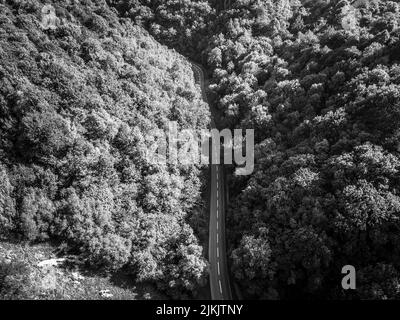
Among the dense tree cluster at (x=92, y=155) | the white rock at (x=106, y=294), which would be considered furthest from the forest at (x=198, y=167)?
the white rock at (x=106, y=294)

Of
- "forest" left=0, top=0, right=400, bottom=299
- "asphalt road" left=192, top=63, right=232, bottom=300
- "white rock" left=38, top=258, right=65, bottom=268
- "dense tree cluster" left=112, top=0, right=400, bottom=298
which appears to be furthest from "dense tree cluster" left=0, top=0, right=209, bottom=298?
"dense tree cluster" left=112, top=0, right=400, bottom=298

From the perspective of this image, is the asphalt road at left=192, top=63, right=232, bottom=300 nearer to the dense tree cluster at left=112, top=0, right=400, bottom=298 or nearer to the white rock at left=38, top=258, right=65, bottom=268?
the dense tree cluster at left=112, top=0, right=400, bottom=298

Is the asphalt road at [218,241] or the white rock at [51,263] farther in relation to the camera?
the asphalt road at [218,241]

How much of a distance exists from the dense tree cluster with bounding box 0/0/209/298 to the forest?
11.9 inches

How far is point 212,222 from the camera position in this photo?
265 ft

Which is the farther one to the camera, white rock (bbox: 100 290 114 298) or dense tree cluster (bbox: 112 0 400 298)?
white rock (bbox: 100 290 114 298)

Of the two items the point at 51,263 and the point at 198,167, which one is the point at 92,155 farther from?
the point at 198,167

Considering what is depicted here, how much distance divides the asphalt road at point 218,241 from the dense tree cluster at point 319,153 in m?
3.22

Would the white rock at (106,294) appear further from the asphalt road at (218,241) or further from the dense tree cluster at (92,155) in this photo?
the asphalt road at (218,241)

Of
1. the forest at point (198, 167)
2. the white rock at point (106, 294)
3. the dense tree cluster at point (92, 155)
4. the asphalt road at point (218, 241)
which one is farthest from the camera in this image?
the dense tree cluster at point (92, 155)

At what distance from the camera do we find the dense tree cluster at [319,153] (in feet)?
204

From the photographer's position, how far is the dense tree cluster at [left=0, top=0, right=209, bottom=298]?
69.9 metres

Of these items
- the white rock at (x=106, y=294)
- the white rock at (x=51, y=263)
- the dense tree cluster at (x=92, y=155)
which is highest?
the dense tree cluster at (x=92, y=155)

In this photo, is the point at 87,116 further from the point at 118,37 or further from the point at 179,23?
the point at 179,23
